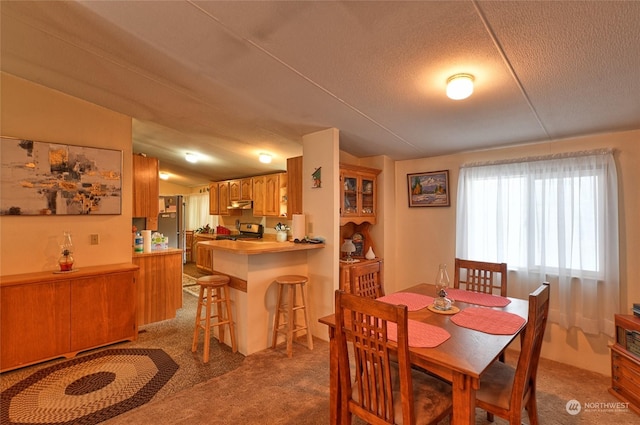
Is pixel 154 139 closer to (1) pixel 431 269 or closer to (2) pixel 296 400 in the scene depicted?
(2) pixel 296 400

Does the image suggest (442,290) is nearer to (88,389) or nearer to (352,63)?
(352,63)

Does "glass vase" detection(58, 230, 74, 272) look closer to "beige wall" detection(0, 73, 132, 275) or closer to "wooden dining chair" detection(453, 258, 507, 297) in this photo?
"beige wall" detection(0, 73, 132, 275)

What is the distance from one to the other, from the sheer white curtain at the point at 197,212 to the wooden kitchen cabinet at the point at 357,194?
196 inches

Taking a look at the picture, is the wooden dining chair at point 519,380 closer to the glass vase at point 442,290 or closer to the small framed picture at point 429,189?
the glass vase at point 442,290

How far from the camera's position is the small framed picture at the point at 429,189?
11.7ft

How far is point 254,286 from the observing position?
2861 mm

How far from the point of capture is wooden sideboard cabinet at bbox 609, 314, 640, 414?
2.10 m

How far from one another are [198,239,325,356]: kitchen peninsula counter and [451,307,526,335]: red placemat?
62.0 inches

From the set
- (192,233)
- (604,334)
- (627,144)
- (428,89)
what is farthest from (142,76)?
(192,233)

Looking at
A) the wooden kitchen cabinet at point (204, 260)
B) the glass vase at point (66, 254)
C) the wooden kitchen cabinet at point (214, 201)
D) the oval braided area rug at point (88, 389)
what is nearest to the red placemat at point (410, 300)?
the oval braided area rug at point (88, 389)

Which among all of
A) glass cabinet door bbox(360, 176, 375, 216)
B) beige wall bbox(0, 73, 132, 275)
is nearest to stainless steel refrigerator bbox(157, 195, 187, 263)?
beige wall bbox(0, 73, 132, 275)

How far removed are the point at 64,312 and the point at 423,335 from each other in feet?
10.5

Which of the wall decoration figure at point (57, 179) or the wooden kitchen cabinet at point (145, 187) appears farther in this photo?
the wooden kitchen cabinet at point (145, 187)

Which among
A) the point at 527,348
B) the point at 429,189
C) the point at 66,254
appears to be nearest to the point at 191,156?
the point at 66,254
